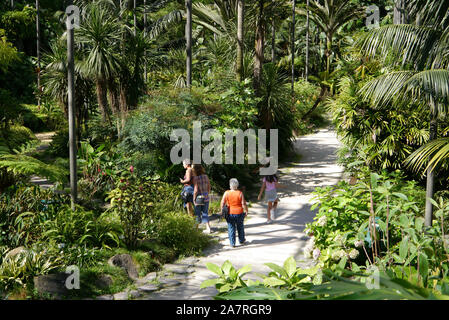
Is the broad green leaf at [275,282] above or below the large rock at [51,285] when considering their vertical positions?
above

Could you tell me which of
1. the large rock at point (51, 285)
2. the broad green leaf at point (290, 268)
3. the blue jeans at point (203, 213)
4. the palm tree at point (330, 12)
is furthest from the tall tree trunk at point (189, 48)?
the palm tree at point (330, 12)

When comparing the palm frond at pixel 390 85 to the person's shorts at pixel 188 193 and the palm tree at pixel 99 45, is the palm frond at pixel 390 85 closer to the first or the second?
the person's shorts at pixel 188 193

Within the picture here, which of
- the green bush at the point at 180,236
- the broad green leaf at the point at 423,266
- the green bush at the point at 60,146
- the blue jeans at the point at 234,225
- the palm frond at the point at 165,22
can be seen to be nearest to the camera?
the broad green leaf at the point at 423,266

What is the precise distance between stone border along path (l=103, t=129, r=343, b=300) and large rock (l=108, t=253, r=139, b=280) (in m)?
0.18

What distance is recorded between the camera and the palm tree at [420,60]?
608cm

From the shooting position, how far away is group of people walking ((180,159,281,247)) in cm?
796

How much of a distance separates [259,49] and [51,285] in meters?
9.28

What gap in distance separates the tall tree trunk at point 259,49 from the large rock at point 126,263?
298 inches

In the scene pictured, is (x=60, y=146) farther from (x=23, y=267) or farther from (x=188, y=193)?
(x=23, y=267)

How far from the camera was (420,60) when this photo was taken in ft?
21.9

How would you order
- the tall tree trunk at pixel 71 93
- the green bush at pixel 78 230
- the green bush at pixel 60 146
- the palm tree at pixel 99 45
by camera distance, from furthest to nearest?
the green bush at pixel 60 146, the palm tree at pixel 99 45, the tall tree trunk at pixel 71 93, the green bush at pixel 78 230

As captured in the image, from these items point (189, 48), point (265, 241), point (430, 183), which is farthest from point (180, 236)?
point (189, 48)

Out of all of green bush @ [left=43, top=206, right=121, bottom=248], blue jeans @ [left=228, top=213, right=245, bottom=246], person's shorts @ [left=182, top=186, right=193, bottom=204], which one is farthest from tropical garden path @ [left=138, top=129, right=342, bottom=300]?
green bush @ [left=43, top=206, right=121, bottom=248]

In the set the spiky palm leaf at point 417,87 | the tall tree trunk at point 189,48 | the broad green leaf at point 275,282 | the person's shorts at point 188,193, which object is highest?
the tall tree trunk at point 189,48
